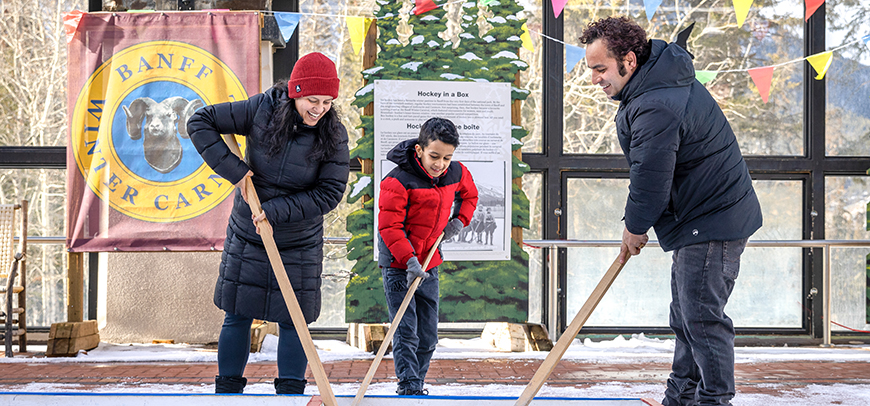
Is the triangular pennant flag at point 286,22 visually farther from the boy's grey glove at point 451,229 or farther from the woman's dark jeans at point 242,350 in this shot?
the woman's dark jeans at point 242,350

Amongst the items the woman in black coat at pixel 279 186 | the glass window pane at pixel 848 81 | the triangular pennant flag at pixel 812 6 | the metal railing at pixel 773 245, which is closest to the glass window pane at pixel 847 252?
the glass window pane at pixel 848 81

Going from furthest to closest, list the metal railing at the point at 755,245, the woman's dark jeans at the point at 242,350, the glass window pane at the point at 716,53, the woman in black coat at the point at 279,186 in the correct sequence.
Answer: the glass window pane at the point at 716,53 → the metal railing at the point at 755,245 → the woman's dark jeans at the point at 242,350 → the woman in black coat at the point at 279,186

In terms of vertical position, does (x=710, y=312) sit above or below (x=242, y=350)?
above

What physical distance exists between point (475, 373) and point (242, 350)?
174 centimetres

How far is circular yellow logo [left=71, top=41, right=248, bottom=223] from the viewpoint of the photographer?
4.70 metres

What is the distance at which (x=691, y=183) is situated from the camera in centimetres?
237

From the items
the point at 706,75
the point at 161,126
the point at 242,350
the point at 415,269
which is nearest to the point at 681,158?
the point at 415,269

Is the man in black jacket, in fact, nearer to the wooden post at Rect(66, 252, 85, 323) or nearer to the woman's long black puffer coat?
the woman's long black puffer coat

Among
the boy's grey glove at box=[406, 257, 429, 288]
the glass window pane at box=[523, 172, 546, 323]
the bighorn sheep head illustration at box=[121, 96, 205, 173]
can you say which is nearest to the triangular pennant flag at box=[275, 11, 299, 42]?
the bighorn sheep head illustration at box=[121, 96, 205, 173]

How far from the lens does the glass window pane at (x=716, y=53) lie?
525cm

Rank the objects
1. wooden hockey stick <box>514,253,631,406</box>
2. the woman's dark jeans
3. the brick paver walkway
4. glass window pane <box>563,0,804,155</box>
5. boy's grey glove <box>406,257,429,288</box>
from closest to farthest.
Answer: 1. wooden hockey stick <box>514,253,631,406</box>
2. the woman's dark jeans
3. boy's grey glove <box>406,257,429,288</box>
4. the brick paver walkway
5. glass window pane <box>563,0,804,155</box>

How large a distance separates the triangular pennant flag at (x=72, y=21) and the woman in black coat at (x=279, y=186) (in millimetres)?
2817

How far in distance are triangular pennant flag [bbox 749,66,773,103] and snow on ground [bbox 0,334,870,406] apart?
6.22 feet

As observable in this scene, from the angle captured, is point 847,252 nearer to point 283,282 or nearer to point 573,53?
point 573,53
